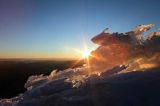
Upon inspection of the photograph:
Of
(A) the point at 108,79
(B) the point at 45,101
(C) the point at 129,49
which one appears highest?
(C) the point at 129,49

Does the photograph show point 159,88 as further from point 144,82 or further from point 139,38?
point 139,38

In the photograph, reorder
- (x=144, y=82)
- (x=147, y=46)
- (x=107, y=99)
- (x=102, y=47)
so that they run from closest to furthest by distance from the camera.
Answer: (x=107, y=99) < (x=144, y=82) < (x=147, y=46) < (x=102, y=47)

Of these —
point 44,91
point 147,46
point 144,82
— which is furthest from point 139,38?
point 44,91

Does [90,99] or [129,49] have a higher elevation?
[129,49]

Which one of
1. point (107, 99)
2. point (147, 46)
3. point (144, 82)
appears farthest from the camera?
point (147, 46)

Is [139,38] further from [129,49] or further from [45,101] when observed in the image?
[45,101]

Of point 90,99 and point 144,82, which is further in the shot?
point 144,82

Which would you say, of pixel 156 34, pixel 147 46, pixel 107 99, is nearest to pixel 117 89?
pixel 107 99
